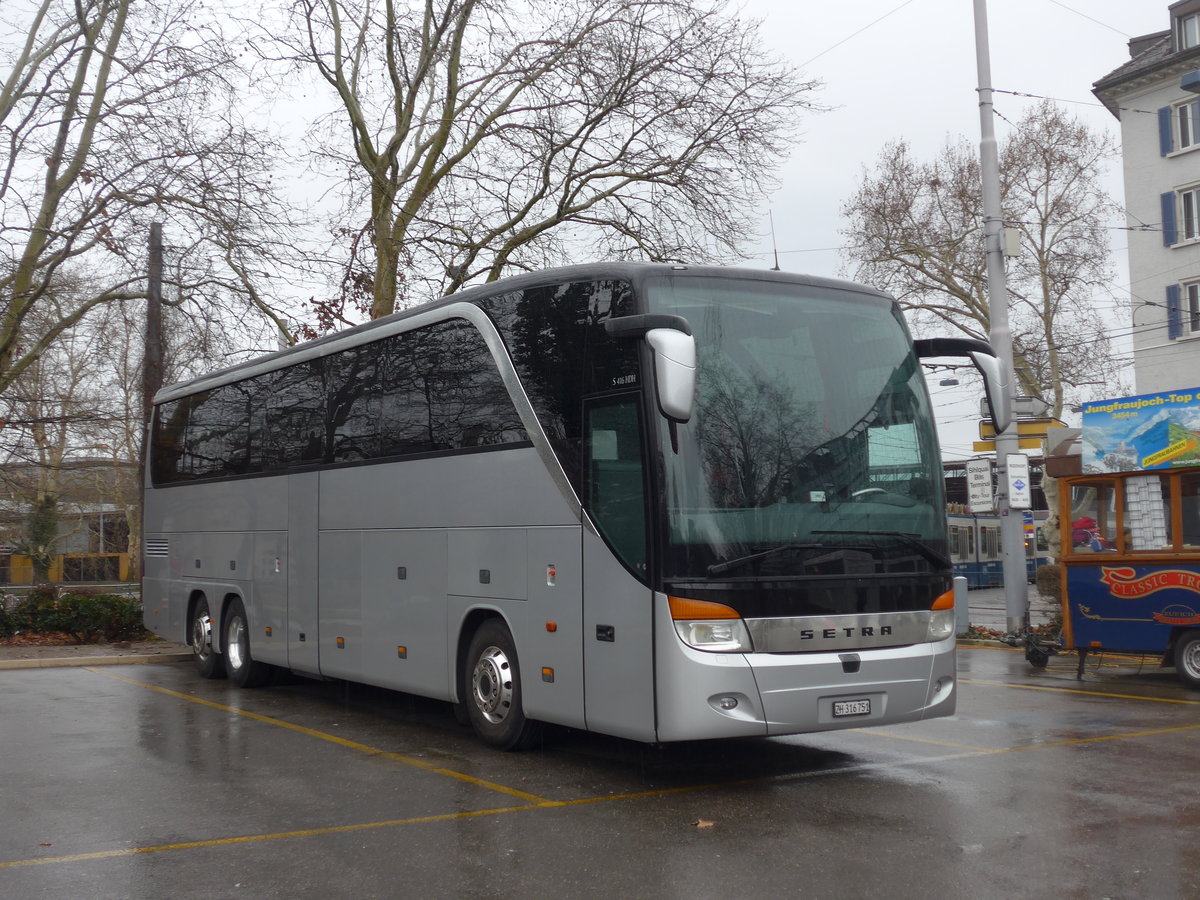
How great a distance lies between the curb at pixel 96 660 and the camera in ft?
56.1

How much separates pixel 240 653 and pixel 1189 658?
10.6 metres

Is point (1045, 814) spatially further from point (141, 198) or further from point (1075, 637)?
point (141, 198)

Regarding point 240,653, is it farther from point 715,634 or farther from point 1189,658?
point 1189,658

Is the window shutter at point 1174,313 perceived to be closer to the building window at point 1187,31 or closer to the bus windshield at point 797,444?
the building window at point 1187,31

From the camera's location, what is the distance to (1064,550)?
15469 millimetres

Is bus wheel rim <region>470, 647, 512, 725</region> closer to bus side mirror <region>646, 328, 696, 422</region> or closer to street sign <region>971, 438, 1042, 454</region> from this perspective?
bus side mirror <region>646, 328, 696, 422</region>

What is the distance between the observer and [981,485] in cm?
1986

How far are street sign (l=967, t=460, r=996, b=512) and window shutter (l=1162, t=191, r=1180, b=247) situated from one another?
76.1ft

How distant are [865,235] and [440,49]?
2376 centimetres

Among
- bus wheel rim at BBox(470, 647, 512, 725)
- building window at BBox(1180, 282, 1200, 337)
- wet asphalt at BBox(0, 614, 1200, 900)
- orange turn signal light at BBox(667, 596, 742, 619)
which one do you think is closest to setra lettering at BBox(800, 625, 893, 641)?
orange turn signal light at BBox(667, 596, 742, 619)

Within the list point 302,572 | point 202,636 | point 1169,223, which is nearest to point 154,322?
point 202,636

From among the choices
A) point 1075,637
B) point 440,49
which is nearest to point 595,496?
point 1075,637

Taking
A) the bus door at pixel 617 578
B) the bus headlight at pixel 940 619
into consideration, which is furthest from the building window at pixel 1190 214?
the bus door at pixel 617 578

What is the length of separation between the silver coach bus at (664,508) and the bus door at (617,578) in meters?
0.02
